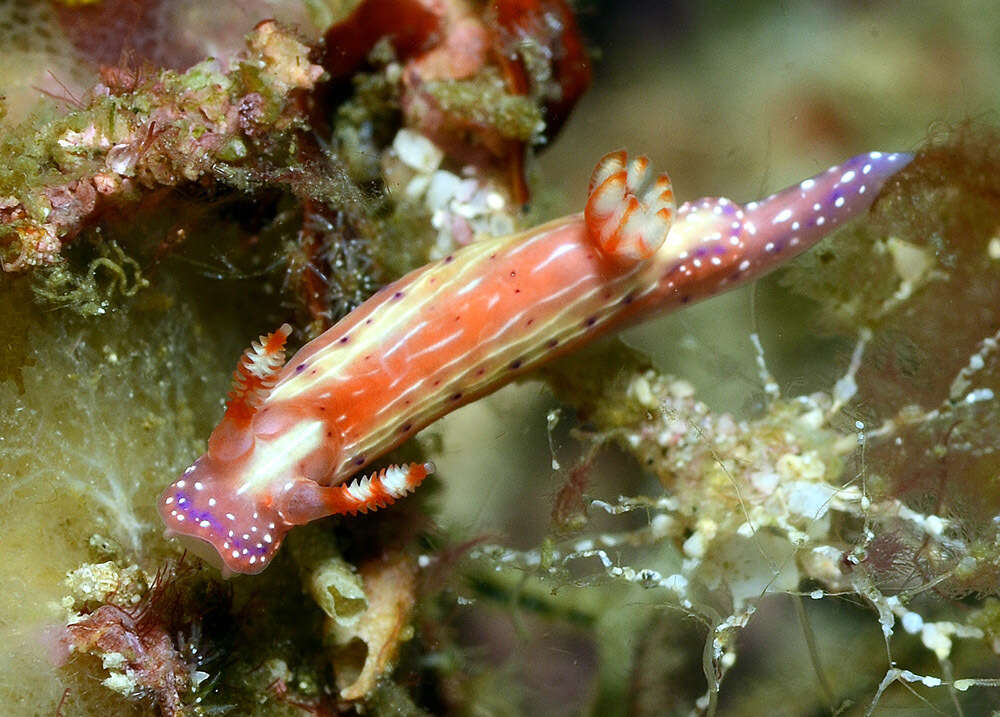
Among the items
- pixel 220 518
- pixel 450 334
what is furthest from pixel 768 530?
pixel 220 518

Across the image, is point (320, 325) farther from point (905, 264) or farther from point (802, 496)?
point (905, 264)

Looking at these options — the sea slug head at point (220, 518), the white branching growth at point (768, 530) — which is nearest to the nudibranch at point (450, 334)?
the sea slug head at point (220, 518)

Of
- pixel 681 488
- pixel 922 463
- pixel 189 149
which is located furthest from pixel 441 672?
pixel 189 149

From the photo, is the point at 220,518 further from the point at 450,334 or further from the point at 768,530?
the point at 768,530

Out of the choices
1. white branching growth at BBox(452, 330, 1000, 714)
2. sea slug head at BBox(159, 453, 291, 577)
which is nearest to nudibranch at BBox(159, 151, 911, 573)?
sea slug head at BBox(159, 453, 291, 577)

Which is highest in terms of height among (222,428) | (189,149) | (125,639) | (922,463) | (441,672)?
(189,149)

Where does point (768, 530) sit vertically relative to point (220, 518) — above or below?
below

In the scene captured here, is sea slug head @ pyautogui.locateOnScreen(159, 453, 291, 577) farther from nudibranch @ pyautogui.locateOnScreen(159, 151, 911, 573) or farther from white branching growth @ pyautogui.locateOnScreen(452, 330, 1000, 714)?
white branching growth @ pyautogui.locateOnScreen(452, 330, 1000, 714)

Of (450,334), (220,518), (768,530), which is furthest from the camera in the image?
(768,530)

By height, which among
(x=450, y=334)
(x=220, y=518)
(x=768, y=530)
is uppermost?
(x=220, y=518)
